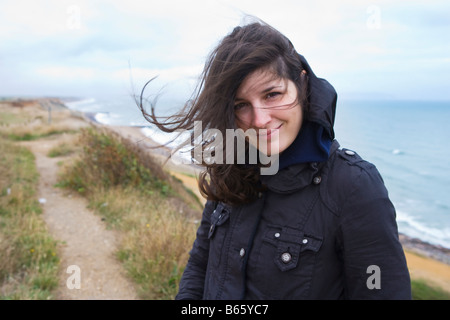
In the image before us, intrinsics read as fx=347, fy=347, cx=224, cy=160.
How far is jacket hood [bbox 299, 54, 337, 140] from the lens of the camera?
1.35m

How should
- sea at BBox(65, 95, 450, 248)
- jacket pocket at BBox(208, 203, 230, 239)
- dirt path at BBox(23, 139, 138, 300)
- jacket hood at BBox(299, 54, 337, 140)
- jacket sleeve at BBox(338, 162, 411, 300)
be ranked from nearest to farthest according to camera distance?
jacket sleeve at BBox(338, 162, 411, 300), jacket hood at BBox(299, 54, 337, 140), jacket pocket at BBox(208, 203, 230, 239), dirt path at BBox(23, 139, 138, 300), sea at BBox(65, 95, 450, 248)

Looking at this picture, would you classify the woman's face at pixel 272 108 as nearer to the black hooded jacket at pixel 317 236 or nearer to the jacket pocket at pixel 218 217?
the black hooded jacket at pixel 317 236

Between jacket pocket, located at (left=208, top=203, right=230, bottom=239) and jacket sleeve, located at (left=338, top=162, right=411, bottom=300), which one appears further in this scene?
jacket pocket, located at (left=208, top=203, right=230, bottom=239)

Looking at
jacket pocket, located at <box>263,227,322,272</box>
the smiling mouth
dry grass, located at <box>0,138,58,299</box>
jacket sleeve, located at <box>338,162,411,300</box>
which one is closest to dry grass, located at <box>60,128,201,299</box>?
dry grass, located at <box>0,138,58,299</box>

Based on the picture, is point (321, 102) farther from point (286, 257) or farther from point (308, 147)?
point (286, 257)

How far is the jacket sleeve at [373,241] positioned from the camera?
1128 mm

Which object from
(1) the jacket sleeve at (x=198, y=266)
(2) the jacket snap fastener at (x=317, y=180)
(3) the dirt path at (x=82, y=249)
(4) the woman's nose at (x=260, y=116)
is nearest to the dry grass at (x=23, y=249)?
(3) the dirt path at (x=82, y=249)

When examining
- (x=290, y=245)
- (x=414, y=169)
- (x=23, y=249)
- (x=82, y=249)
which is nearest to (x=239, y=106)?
(x=290, y=245)

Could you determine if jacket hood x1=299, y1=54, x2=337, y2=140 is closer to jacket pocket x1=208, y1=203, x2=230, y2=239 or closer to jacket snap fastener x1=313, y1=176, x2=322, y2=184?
jacket snap fastener x1=313, y1=176, x2=322, y2=184

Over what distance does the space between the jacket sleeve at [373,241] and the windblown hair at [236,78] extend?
1.35ft

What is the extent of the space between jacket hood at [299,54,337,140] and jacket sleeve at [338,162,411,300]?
267 mm

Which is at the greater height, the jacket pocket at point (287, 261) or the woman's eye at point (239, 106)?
the woman's eye at point (239, 106)

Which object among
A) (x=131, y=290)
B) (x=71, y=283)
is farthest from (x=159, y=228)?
(x=71, y=283)
